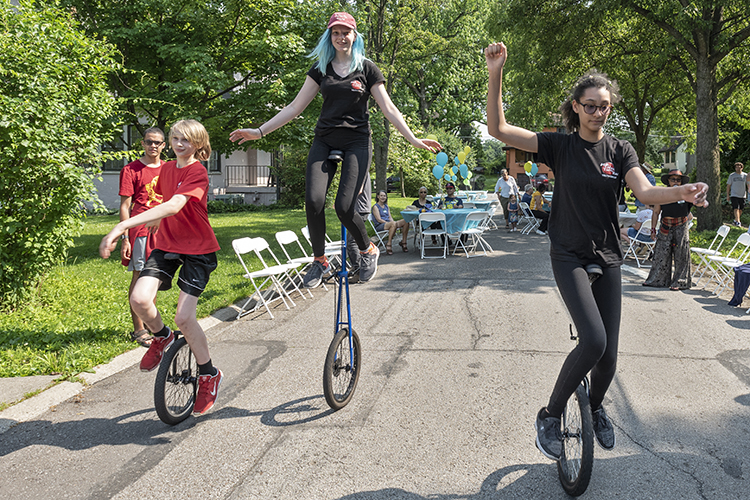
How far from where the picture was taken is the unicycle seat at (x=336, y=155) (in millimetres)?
4281

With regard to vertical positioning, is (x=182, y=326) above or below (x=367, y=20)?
below

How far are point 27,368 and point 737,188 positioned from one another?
69.5ft

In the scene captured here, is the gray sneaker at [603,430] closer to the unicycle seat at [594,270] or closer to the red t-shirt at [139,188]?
the unicycle seat at [594,270]

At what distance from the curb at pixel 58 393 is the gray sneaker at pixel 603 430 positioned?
4.04m

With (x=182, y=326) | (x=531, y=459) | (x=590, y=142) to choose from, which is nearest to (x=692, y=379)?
(x=531, y=459)

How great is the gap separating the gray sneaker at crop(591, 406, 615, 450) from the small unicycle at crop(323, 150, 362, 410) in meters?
1.84

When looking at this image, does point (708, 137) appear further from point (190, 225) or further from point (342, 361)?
point (190, 225)

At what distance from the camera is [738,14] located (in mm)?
16500

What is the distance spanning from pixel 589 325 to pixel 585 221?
0.57 meters

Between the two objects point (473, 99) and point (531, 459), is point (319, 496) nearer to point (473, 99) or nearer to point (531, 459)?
point (531, 459)

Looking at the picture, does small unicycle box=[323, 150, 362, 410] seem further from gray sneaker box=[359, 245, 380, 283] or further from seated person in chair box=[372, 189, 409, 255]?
seated person in chair box=[372, 189, 409, 255]

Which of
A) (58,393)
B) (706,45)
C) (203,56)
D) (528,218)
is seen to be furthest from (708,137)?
(58,393)

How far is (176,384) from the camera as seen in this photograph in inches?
175

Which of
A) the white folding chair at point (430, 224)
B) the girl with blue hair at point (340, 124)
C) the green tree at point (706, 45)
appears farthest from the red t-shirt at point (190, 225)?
the green tree at point (706, 45)
